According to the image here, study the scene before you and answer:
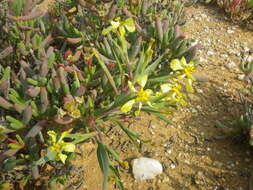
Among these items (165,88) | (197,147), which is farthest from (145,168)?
(165,88)

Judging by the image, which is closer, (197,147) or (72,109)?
(72,109)

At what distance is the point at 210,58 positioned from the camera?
3.12 metres

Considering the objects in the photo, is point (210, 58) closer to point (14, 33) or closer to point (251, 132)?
point (251, 132)

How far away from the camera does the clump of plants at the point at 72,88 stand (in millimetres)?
1543

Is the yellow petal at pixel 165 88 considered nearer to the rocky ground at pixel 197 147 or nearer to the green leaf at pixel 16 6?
the rocky ground at pixel 197 147

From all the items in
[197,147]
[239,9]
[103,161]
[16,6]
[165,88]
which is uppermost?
[16,6]

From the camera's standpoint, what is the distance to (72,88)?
5.55 feet

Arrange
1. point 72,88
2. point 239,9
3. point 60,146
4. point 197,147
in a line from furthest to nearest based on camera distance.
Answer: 1. point 239,9
2. point 197,147
3. point 72,88
4. point 60,146

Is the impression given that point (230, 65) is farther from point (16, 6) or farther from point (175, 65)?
point (16, 6)

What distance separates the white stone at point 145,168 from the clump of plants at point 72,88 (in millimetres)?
103

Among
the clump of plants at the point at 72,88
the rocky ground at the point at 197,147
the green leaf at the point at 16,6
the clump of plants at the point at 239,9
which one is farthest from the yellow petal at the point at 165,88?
the clump of plants at the point at 239,9

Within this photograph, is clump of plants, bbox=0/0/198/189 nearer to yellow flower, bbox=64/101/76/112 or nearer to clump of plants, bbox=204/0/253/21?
yellow flower, bbox=64/101/76/112

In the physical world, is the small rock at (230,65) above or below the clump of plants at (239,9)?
below

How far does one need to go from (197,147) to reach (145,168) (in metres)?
0.49
